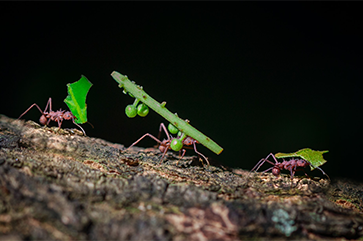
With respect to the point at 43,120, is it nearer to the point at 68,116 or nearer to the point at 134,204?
the point at 68,116

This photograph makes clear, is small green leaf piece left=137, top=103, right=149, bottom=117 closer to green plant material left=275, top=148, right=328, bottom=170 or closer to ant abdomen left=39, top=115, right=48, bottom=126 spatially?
green plant material left=275, top=148, right=328, bottom=170

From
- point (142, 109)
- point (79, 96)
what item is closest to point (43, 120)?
point (79, 96)

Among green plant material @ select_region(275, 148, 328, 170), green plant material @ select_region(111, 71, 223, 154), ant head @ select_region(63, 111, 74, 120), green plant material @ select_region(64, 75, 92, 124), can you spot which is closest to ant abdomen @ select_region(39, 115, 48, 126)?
ant head @ select_region(63, 111, 74, 120)

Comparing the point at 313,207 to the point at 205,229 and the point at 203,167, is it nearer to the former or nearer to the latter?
the point at 205,229

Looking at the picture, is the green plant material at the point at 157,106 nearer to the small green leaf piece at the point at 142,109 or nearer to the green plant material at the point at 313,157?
the small green leaf piece at the point at 142,109

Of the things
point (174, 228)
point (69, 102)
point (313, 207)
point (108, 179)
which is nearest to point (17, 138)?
point (69, 102)

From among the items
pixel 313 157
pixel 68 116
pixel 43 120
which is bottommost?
pixel 43 120
